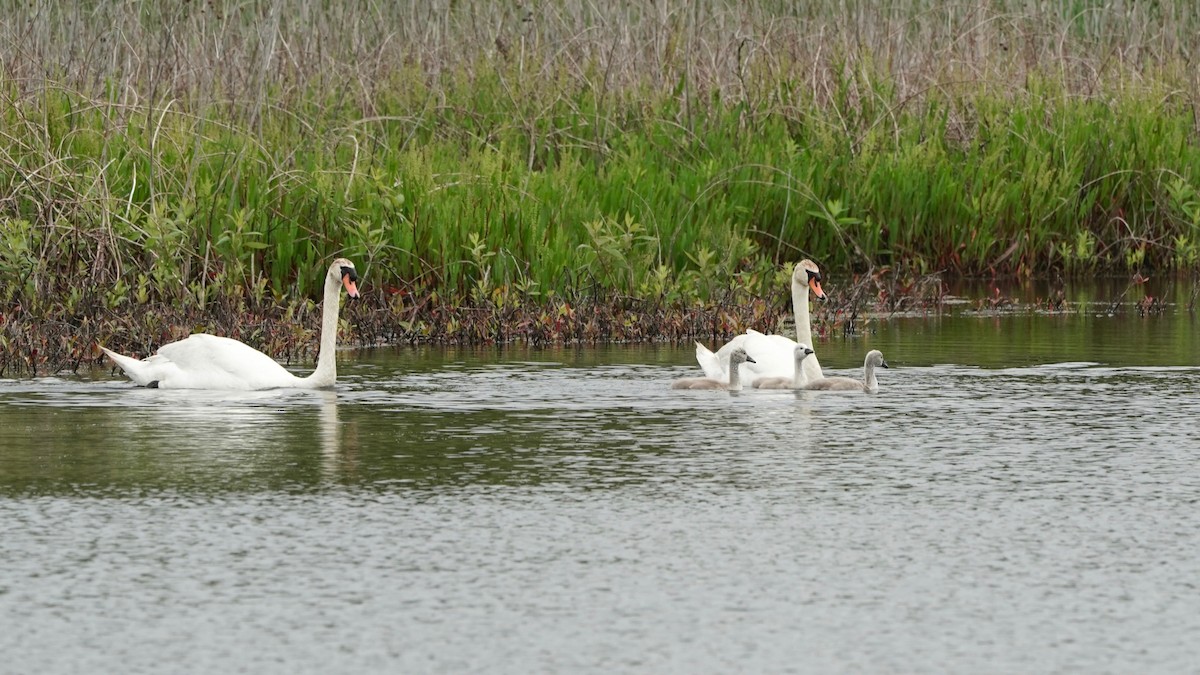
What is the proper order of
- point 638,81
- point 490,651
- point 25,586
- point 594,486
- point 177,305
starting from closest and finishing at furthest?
point 490,651 → point 25,586 → point 594,486 → point 177,305 → point 638,81

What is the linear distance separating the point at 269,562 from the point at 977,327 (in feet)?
26.4

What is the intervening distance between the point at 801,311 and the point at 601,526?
4.91 m

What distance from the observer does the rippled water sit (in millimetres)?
5477

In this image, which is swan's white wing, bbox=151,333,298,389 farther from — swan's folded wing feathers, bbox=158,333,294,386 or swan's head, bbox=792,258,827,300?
swan's head, bbox=792,258,827,300

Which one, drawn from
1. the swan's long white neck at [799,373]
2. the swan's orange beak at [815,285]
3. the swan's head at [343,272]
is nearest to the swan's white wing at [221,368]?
the swan's head at [343,272]

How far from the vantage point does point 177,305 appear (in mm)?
13008

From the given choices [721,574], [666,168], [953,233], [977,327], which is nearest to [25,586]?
[721,574]

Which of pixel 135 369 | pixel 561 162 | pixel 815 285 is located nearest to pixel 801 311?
pixel 815 285

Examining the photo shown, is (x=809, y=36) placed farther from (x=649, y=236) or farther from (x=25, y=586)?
(x=25, y=586)

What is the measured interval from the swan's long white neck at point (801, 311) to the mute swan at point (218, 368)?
2454 millimetres

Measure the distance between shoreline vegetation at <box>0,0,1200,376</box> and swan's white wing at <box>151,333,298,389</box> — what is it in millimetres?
1065

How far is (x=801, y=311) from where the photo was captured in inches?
460

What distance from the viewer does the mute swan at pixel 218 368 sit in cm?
1065

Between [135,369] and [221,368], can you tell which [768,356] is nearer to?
[221,368]
